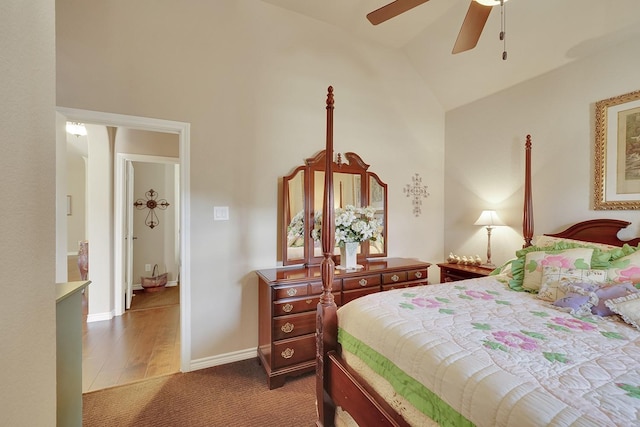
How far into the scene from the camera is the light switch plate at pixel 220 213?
247 cm

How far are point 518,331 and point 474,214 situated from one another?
7.88 feet

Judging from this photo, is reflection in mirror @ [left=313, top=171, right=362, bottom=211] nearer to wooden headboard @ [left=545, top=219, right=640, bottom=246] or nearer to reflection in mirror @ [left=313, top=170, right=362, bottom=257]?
reflection in mirror @ [left=313, top=170, right=362, bottom=257]

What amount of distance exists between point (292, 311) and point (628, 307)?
6.38 ft

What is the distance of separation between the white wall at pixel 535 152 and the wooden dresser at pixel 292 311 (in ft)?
5.47

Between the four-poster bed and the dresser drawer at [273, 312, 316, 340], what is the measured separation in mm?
539

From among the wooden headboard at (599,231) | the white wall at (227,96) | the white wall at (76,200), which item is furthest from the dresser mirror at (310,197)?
the white wall at (76,200)

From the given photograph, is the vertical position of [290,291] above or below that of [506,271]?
below

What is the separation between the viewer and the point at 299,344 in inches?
89.2

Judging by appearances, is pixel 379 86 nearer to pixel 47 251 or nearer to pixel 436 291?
pixel 436 291

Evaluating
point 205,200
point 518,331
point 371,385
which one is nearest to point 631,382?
point 518,331

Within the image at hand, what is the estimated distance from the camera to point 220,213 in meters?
2.48

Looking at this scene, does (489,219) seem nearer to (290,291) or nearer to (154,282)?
(290,291)

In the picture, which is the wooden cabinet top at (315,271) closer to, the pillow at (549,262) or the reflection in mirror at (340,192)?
the reflection in mirror at (340,192)

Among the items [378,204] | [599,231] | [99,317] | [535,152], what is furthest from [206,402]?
[535,152]
